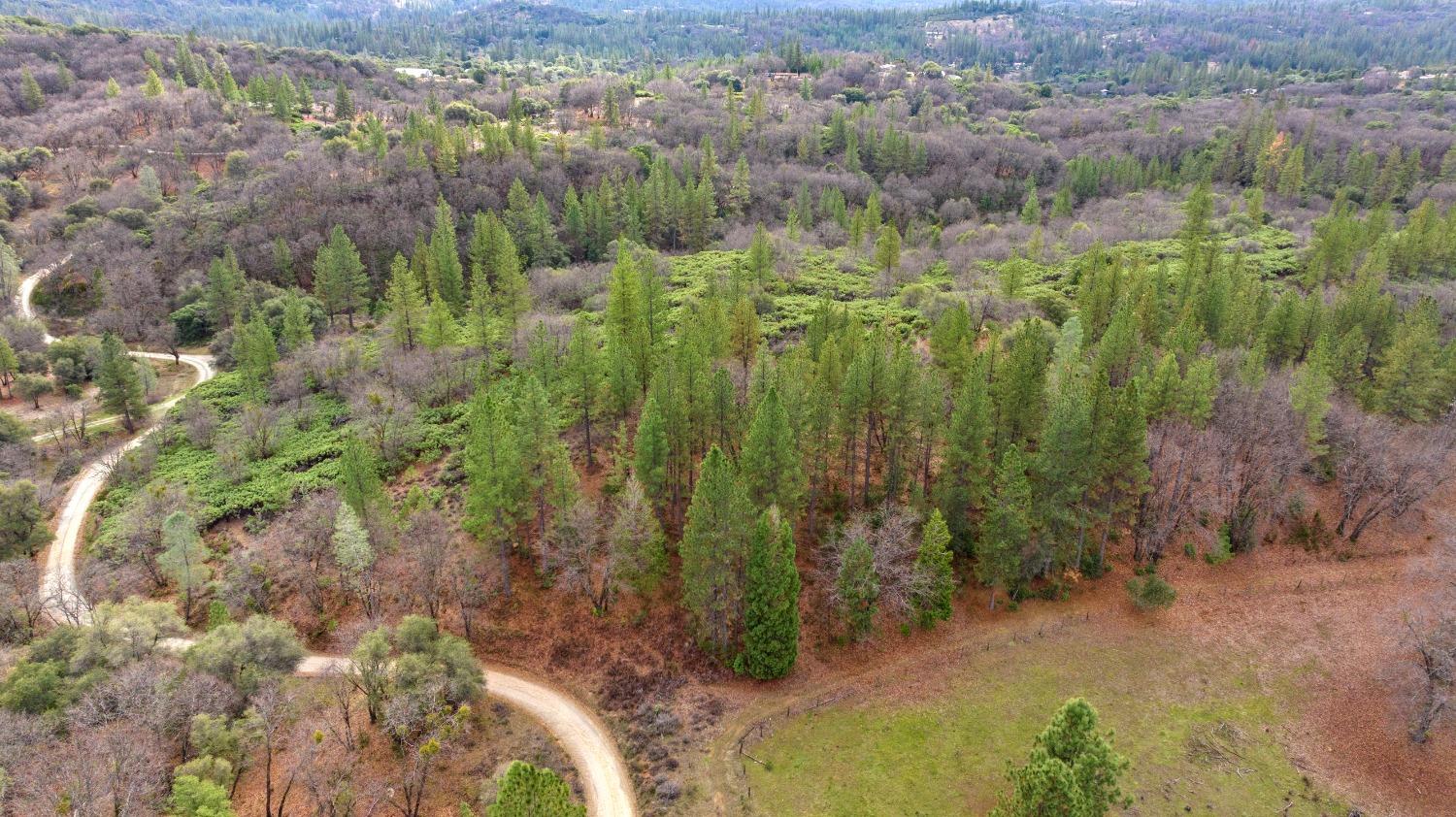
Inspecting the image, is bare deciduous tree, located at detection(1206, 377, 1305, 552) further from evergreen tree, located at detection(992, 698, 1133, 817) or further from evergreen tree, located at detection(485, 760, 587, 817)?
evergreen tree, located at detection(485, 760, 587, 817)

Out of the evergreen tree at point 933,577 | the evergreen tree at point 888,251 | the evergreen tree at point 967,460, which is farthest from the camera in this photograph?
the evergreen tree at point 888,251

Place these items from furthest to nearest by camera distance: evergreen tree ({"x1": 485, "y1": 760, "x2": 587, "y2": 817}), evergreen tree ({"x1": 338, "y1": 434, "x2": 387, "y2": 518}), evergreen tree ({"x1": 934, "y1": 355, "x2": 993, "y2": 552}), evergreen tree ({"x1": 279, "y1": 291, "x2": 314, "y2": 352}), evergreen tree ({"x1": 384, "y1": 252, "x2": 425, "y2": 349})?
evergreen tree ({"x1": 279, "y1": 291, "x2": 314, "y2": 352}), evergreen tree ({"x1": 384, "y1": 252, "x2": 425, "y2": 349}), evergreen tree ({"x1": 934, "y1": 355, "x2": 993, "y2": 552}), evergreen tree ({"x1": 338, "y1": 434, "x2": 387, "y2": 518}), evergreen tree ({"x1": 485, "y1": 760, "x2": 587, "y2": 817})

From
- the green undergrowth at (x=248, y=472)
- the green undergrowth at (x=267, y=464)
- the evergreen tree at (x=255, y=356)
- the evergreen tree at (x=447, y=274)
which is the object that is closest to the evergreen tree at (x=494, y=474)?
the green undergrowth at (x=267, y=464)

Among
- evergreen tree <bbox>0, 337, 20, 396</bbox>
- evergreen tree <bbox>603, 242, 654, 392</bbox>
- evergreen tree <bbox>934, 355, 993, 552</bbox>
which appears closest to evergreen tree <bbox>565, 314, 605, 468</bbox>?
evergreen tree <bbox>603, 242, 654, 392</bbox>

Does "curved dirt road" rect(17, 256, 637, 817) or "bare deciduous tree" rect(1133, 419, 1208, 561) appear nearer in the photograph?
"curved dirt road" rect(17, 256, 637, 817)

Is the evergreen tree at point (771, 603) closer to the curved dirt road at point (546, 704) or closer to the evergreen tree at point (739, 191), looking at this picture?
the curved dirt road at point (546, 704)

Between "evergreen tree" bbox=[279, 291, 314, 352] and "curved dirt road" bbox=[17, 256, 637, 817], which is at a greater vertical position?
"evergreen tree" bbox=[279, 291, 314, 352]
